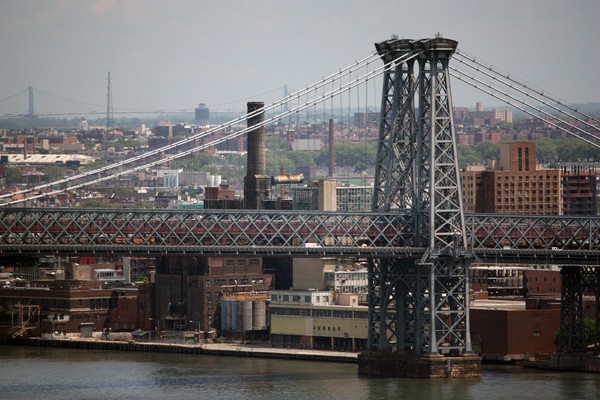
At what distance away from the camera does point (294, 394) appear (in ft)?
233

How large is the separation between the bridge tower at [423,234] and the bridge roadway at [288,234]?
0.99 m

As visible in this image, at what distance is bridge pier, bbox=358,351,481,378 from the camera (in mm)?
75688

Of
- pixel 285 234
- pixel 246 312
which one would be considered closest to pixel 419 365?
pixel 285 234

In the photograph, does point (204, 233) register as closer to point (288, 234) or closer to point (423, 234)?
point (288, 234)

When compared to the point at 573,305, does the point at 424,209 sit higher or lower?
higher

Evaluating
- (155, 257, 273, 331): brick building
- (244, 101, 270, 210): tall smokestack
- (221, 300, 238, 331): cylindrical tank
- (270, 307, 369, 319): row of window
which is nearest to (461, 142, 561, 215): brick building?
(244, 101, 270, 210): tall smokestack

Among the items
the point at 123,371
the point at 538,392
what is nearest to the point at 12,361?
the point at 123,371

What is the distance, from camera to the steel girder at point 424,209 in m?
76.3

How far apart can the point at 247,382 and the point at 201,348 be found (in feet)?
55.9

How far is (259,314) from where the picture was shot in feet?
325

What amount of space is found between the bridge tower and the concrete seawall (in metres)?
7.61

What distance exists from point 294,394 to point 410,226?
933cm

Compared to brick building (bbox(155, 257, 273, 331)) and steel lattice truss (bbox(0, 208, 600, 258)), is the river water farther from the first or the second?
brick building (bbox(155, 257, 273, 331))

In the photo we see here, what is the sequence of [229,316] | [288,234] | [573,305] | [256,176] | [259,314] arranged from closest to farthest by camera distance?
[288,234], [573,305], [259,314], [229,316], [256,176]
